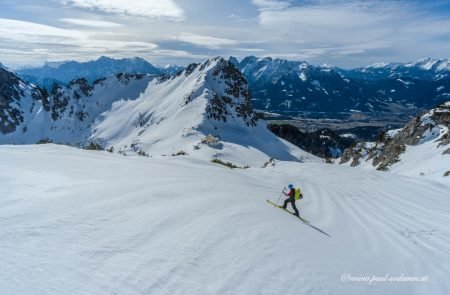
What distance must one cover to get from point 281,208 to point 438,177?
93.3 feet

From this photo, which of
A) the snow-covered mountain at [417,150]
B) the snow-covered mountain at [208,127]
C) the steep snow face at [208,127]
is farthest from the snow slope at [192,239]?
the steep snow face at [208,127]

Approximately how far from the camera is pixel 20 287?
7.78 m

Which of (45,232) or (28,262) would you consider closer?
(28,262)

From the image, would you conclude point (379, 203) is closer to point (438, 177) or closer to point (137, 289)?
point (137, 289)

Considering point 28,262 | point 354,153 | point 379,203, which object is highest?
point 28,262

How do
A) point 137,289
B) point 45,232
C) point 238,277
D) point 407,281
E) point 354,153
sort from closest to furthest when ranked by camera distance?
point 137,289, point 238,277, point 45,232, point 407,281, point 354,153

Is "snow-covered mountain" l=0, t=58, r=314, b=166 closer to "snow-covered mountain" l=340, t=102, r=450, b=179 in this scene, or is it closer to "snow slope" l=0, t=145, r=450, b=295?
"snow-covered mountain" l=340, t=102, r=450, b=179

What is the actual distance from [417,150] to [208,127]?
84698mm

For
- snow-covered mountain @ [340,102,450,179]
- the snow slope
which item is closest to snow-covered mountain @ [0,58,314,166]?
snow-covered mountain @ [340,102,450,179]

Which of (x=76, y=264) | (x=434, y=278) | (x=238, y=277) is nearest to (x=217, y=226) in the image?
(x=238, y=277)

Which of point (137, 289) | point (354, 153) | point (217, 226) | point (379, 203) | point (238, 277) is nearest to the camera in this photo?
point (137, 289)

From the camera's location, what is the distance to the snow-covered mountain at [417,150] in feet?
160

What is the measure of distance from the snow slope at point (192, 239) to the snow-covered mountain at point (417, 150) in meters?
28.0

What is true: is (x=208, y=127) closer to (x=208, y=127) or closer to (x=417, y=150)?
(x=208, y=127)
